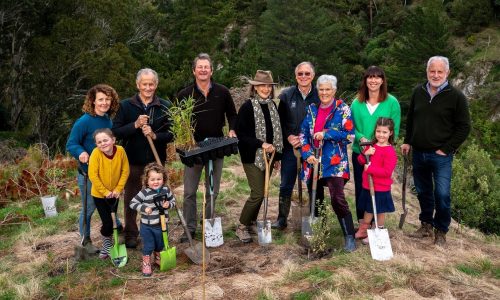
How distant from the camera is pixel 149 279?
430cm

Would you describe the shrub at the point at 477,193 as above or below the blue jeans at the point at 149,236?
below

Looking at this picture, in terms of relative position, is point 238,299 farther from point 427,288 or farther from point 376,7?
point 376,7

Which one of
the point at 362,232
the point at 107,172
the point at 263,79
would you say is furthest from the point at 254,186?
the point at 107,172

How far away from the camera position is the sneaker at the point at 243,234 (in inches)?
203

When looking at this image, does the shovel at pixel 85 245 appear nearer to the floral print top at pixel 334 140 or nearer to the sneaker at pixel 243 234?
the sneaker at pixel 243 234

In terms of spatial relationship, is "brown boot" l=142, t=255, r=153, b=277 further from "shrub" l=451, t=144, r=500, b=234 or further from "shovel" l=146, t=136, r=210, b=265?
"shrub" l=451, t=144, r=500, b=234

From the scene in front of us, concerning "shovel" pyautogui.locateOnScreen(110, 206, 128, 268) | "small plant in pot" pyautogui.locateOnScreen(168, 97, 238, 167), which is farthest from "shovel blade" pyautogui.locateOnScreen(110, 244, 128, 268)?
"small plant in pot" pyautogui.locateOnScreen(168, 97, 238, 167)

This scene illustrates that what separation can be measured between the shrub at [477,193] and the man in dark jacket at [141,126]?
11.6 metres

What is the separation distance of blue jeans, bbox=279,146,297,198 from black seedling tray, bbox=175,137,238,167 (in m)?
0.67

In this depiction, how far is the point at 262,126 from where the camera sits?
4.77 meters

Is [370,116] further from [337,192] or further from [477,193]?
[477,193]

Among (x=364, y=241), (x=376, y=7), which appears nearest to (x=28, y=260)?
(x=364, y=241)

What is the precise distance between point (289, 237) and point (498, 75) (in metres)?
33.1

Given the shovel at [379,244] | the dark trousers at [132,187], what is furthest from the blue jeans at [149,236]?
the shovel at [379,244]
